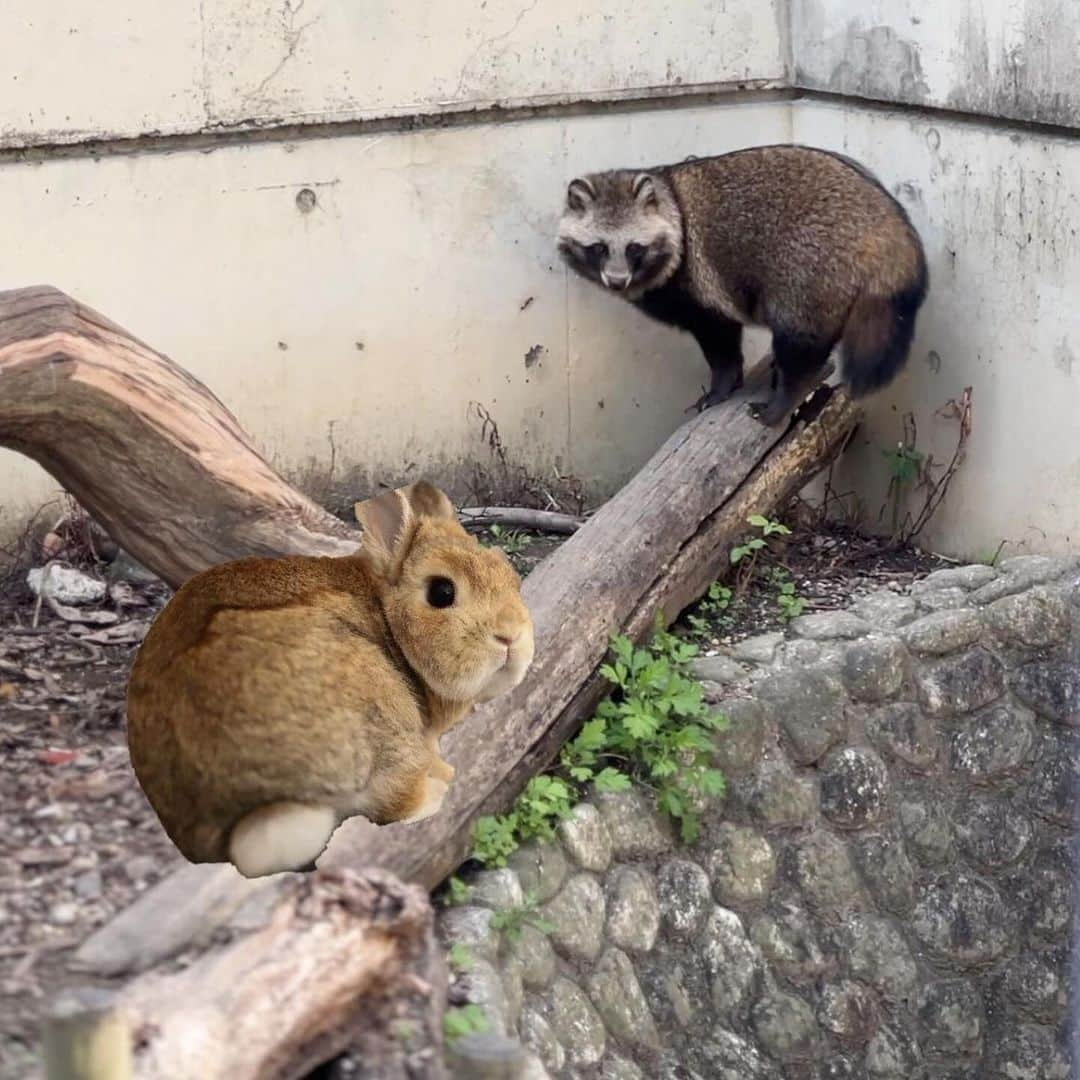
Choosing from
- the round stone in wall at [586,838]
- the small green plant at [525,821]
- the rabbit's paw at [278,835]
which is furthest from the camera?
the round stone in wall at [586,838]

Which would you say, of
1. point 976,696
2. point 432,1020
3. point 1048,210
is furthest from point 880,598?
point 432,1020

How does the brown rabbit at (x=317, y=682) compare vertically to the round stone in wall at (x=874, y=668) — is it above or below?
above

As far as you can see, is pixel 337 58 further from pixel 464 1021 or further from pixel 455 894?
pixel 464 1021

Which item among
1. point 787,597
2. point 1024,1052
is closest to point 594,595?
point 787,597

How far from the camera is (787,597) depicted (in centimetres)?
558

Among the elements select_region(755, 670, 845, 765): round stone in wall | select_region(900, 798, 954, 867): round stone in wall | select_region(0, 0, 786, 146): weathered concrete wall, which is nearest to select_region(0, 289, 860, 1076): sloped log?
select_region(755, 670, 845, 765): round stone in wall

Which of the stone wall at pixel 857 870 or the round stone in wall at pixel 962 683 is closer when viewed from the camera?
the stone wall at pixel 857 870

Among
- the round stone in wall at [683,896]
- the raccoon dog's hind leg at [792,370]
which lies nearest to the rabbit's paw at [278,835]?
the round stone in wall at [683,896]

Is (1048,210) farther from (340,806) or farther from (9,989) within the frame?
(9,989)

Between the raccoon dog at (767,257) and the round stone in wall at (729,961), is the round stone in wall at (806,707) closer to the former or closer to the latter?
the round stone in wall at (729,961)

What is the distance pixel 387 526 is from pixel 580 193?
2.94 m

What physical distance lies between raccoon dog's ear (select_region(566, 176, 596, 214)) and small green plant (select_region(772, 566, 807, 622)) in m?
1.29

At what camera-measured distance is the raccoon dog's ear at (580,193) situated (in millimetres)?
5730

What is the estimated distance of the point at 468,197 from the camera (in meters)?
5.82
